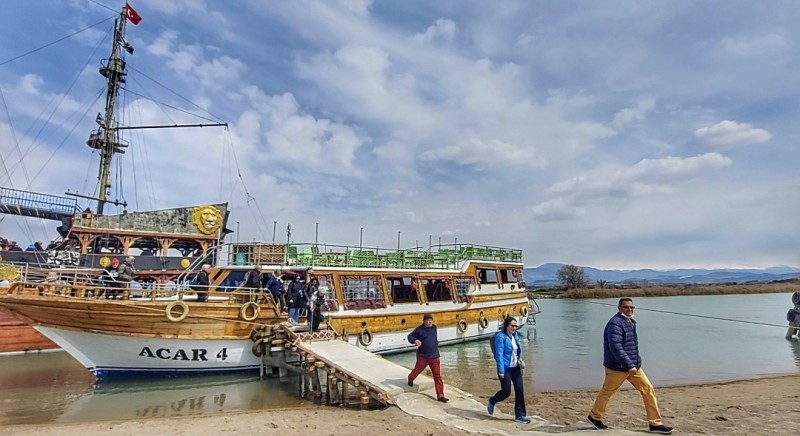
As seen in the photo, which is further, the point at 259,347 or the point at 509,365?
the point at 259,347

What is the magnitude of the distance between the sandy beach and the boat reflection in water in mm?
1550

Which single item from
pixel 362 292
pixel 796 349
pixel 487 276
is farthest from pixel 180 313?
pixel 796 349

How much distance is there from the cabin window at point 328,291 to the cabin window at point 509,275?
39.7 ft

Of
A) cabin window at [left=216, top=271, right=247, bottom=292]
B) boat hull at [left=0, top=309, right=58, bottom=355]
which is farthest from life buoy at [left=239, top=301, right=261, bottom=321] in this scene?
boat hull at [left=0, top=309, right=58, bottom=355]

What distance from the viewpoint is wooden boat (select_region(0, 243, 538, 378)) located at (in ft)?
42.8

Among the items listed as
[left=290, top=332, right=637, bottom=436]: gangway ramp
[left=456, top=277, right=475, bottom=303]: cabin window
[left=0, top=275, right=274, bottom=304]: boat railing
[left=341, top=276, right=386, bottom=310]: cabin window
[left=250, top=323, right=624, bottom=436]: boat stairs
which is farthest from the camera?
[left=456, top=277, right=475, bottom=303]: cabin window

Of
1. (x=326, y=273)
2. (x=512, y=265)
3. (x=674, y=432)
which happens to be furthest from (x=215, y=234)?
(x=674, y=432)

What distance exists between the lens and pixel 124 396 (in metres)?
12.0

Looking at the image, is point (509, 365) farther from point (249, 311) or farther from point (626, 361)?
point (249, 311)

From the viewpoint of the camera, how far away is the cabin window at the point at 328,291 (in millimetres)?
17570

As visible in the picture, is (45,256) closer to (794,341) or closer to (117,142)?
(117,142)

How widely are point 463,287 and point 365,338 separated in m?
7.12

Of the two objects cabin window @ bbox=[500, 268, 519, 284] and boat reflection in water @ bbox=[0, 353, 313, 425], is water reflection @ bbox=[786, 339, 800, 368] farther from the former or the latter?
boat reflection in water @ bbox=[0, 353, 313, 425]

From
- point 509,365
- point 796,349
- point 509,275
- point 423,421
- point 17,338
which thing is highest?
point 509,275
